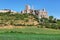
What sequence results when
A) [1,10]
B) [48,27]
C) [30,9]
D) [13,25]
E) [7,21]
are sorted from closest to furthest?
1. [48,27]
2. [13,25]
3. [7,21]
4. [1,10]
5. [30,9]

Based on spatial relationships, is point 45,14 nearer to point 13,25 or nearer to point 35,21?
point 35,21

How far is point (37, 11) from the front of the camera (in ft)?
398

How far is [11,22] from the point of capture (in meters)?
80.9

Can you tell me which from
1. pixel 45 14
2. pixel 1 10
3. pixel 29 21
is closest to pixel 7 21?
pixel 29 21

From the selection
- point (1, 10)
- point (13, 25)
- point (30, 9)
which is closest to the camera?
point (13, 25)

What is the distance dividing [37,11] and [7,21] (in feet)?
134

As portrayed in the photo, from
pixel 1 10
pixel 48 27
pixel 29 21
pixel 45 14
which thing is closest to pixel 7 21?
pixel 29 21

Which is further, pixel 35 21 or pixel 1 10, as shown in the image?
pixel 1 10

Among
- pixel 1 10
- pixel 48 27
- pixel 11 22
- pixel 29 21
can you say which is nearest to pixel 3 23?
pixel 11 22

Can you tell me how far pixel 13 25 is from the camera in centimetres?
7662

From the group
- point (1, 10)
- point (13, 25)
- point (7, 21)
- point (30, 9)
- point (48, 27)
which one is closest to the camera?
point (48, 27)

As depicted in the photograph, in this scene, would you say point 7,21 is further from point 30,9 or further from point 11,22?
point 30,9

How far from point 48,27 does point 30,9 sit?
53585mm

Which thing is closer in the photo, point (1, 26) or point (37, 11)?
point (1, 26)
